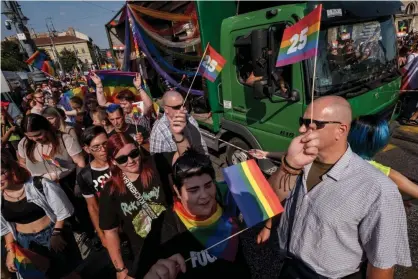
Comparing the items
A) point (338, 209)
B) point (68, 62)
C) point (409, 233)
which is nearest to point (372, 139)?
point (338, 209)

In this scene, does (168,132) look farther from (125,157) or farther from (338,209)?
(338,209)

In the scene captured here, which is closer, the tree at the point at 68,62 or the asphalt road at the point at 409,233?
the asphalt road at the point at 409,233

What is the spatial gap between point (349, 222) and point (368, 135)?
A: 0.74m

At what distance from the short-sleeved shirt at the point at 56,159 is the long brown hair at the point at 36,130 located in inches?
1.2

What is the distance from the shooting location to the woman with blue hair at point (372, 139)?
1.71 m

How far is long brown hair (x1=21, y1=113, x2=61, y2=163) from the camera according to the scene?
8.80 feet

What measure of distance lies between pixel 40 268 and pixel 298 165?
7.49ft

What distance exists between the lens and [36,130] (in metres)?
2.72

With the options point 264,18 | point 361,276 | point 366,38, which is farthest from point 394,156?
point 361,276

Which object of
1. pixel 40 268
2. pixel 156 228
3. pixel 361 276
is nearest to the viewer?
pixel 361 276

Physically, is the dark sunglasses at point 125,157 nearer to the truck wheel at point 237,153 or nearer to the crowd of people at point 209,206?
the crowd of people at point 209,206

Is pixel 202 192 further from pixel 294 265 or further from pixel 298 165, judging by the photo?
pixel 294 265

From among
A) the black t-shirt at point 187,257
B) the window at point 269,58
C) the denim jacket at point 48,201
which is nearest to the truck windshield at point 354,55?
the window at point 269,58

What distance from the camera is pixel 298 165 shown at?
1.46m
